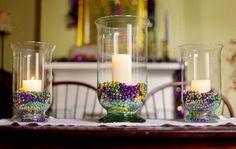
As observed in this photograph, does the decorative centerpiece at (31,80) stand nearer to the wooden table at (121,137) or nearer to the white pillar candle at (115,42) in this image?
the white pillar candle at (115,42)

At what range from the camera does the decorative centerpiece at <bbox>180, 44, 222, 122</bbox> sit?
1.02m

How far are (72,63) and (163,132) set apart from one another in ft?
8.90

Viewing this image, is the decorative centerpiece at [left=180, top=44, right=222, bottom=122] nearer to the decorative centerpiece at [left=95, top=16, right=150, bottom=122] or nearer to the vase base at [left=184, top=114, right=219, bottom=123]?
the vase base at [left=184, top=114, right=219, bottom=123]

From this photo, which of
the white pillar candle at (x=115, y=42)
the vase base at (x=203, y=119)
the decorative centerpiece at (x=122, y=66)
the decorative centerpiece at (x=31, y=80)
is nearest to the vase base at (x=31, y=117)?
the decorative centerpiece at (x=31, y=80)

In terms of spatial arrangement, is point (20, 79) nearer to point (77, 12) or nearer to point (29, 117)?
point (29, 117)

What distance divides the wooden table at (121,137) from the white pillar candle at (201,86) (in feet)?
1.13

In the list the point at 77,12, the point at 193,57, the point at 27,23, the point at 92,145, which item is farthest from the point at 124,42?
the point at 27,23

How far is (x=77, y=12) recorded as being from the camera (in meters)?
3.60

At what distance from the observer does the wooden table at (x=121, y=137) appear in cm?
67

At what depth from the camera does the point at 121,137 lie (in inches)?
26.6

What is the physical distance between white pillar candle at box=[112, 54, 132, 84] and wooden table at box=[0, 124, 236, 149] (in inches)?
12.2

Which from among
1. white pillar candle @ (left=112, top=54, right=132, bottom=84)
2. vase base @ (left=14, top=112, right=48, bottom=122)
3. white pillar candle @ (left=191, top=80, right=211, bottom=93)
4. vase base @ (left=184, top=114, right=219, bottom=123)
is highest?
white pillar candle @ (left=112, top=54, right=132, bottom=84)

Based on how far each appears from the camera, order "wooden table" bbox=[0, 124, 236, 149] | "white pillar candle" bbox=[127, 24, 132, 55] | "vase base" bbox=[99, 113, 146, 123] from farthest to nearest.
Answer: "white pillar candle" bbox=[127, 24, 132, 55] < "vase base" bbox=[99, 113, 146, 123] < "wooden table" bbox=[0, 124, 236, 149]

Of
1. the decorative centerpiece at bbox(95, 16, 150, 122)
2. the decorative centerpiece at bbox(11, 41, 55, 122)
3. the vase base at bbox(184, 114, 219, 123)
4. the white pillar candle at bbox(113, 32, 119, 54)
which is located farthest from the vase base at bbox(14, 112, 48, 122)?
the vase base at bbox(184, 114, 219, 123)
